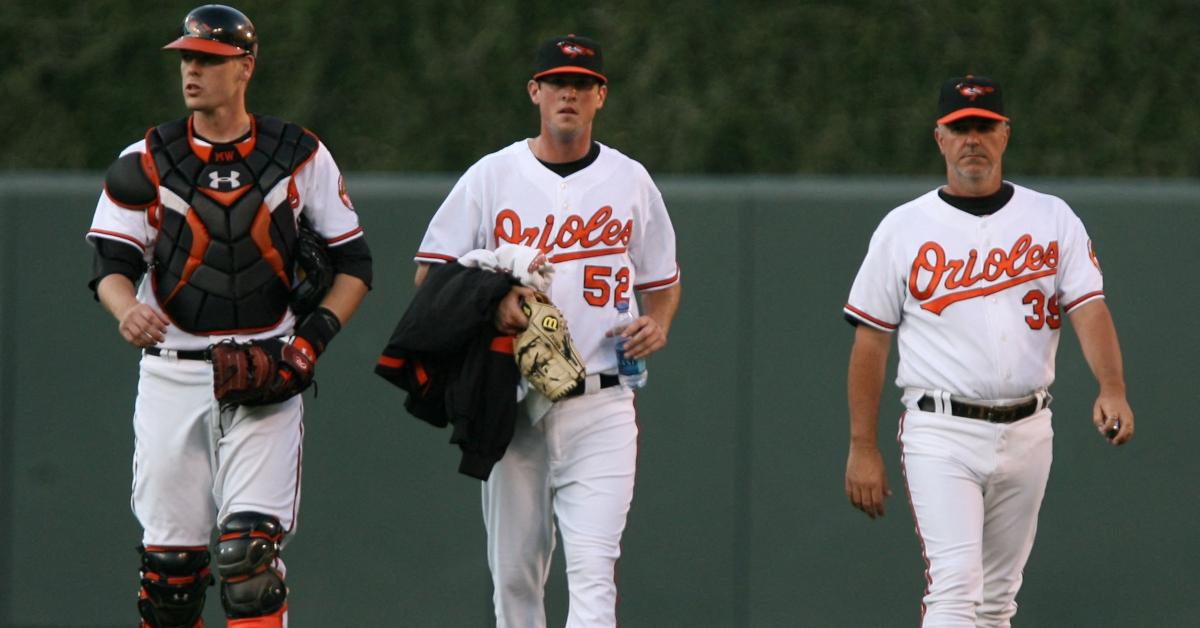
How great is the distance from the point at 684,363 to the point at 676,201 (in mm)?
708

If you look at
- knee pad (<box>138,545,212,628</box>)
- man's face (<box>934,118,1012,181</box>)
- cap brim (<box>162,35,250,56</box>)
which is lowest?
knee pad (<box>138,545,212,628</box>)

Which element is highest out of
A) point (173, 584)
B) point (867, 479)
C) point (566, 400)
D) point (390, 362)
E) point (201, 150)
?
point (201, 150)

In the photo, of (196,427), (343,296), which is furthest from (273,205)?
(196,427)

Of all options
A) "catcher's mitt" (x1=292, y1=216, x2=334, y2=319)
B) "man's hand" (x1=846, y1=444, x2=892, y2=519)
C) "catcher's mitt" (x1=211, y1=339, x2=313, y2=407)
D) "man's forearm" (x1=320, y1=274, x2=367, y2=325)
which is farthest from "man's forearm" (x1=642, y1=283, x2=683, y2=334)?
"catcher's mitt" (x1=211, y1=339, x2=313, y2=407)

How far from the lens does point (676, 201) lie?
7.56 metres

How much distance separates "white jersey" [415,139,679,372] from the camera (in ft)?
18.8

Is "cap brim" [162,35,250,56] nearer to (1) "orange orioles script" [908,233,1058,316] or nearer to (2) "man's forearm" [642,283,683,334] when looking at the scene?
(2) "man's forearm" [642,283,683,334]

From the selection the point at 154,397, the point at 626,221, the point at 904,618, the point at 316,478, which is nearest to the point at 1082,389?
the point at 904,618

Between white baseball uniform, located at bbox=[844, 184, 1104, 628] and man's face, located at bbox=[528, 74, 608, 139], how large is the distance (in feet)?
3.47

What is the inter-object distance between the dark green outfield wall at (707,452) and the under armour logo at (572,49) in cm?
194

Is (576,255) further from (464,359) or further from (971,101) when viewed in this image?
(971,101)

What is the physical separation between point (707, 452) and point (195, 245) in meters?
2.80

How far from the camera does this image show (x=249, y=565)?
5.49 metres

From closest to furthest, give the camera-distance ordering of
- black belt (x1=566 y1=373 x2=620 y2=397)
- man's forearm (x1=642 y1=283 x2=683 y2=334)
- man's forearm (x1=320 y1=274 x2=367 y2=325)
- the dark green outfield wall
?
black belt (x1=566 y1=373 x2=620 y2=397)
man's forearm (x1=320 y1=274 x2=367 y2=325)
man's forearm (x1=642 y1=283 x2=683 y2=334)
the dark green outfield wall
